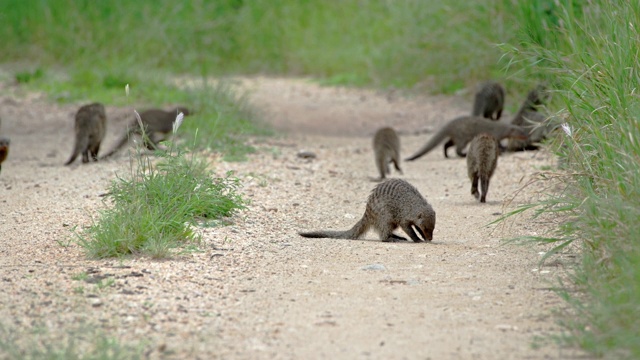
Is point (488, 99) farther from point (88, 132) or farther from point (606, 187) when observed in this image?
point (606, 187)

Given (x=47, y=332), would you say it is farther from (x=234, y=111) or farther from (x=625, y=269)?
(x=234, y=111)

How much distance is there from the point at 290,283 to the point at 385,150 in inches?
155

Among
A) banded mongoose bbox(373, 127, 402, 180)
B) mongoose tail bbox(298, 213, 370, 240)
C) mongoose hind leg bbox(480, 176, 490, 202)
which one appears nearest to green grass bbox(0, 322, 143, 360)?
mongoose tail bbox(298, 213, 370, 240)

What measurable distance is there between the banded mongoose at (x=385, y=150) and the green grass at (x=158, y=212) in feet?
8.13

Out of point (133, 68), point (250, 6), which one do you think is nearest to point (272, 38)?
point (250, 6)

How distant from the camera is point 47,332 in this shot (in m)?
3.51

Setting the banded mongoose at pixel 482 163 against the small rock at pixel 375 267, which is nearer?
the small rock at pixel 375 267

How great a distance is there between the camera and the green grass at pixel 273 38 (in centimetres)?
1268

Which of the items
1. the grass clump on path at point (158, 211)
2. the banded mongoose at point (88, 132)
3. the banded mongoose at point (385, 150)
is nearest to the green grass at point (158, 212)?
the grass clump on path at point (158, 211)

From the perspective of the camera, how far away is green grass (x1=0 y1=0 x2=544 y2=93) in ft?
41.6

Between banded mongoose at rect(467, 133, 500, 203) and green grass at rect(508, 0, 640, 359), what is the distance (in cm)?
113

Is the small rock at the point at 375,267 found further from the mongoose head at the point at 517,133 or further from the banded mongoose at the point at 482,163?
the mongoose head at the point at 517,133

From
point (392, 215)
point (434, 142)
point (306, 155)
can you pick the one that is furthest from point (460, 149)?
point (392, 215)

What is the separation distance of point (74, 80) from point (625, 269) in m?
11.0
